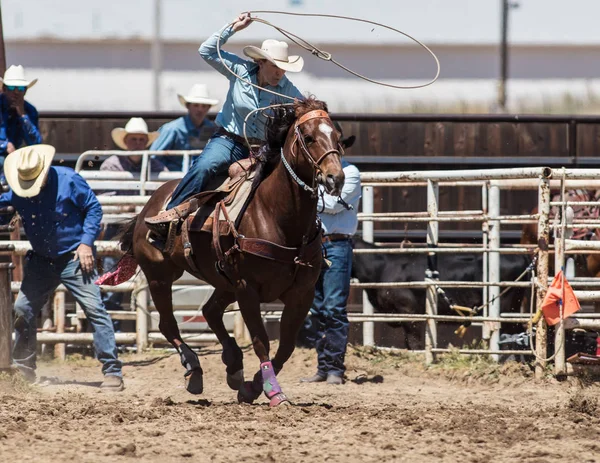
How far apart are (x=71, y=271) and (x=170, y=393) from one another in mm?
1311

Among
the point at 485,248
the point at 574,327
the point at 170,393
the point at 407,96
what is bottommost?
the point at 170,393

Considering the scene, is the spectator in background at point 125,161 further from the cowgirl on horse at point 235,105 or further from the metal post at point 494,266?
the metal post at point 494,266

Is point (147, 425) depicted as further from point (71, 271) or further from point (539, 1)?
point (539, 1)

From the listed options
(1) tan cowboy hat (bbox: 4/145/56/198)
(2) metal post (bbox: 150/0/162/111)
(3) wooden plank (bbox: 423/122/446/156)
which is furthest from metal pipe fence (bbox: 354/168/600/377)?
(2) metal post (bbox: 150/0/162/111)

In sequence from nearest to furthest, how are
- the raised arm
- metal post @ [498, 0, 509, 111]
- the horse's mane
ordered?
1. the horse's mane
2. the raised arm
3. metal post @ [498, 0, 509, 111]

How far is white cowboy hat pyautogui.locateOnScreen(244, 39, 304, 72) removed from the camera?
22.5 ft

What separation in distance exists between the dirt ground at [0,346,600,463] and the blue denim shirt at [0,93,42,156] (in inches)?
115

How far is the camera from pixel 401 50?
32.0 metres

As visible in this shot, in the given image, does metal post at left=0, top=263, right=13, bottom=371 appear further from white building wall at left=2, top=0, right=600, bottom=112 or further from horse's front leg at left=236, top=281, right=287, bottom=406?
white building wall at left=2, top=0, right=600, bottom=112

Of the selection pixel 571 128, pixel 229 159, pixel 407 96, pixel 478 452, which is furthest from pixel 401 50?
pixel 478 452

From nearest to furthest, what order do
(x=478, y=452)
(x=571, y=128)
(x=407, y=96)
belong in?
(x=478, y=452), (x=571, y=128), (x=407, y=96)

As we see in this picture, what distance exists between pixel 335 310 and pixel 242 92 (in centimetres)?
219

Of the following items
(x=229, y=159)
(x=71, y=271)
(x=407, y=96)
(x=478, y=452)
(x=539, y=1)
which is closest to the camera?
(x=478, y=452)

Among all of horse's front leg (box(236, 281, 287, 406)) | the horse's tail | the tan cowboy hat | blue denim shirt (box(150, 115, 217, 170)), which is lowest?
horse's front leg (box(236, 281, 287, 406))
